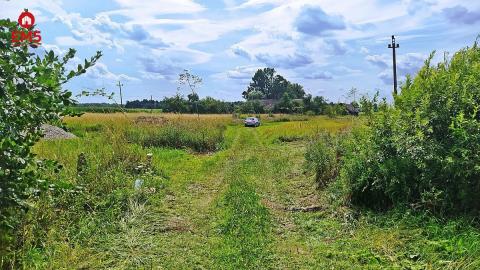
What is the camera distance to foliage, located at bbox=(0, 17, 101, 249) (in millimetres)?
2859

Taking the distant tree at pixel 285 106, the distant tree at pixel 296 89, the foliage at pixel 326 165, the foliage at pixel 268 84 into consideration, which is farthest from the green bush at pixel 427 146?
the foliage at pixel 268 84

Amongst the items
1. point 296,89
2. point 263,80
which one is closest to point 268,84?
point 263,80

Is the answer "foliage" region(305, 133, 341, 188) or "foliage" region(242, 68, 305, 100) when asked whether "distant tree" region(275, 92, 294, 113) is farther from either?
"foliage" region(305, 133, 341, 188)

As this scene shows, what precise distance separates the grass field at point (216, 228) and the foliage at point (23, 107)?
1.27m

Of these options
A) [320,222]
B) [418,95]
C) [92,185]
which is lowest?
[320,222]

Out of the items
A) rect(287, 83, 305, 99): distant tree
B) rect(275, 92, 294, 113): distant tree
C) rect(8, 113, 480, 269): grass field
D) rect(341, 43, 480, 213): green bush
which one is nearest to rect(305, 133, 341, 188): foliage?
rect(8, 113, 480, 269): grass field

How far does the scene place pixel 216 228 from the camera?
6273 millimetres

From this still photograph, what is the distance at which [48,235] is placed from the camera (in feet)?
16.6

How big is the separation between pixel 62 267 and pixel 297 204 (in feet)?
14.7

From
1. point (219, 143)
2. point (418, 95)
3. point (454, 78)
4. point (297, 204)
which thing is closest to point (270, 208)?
point (297, 204)

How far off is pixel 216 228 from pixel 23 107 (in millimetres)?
3773

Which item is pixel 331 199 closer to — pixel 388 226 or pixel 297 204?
pixel 297 204

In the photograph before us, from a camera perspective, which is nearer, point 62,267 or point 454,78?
point 62,267

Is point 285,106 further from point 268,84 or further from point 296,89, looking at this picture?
point 268,84
